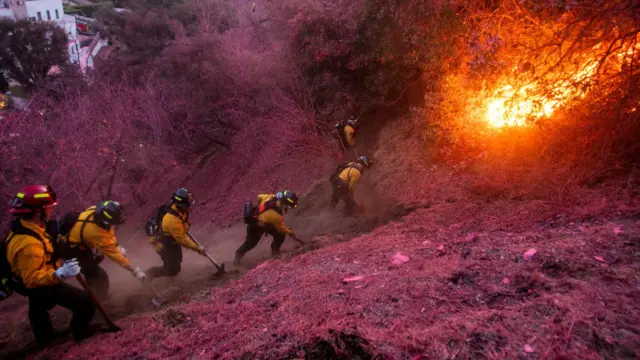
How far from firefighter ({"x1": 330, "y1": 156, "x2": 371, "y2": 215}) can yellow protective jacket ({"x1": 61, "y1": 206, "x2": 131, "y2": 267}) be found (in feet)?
16.7

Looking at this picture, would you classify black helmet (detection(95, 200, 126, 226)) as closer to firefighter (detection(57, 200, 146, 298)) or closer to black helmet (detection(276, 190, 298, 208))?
firefighter (detection(57, 200, 146, 298))

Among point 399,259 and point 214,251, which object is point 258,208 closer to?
point 399,259

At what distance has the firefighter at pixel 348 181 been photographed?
890 cm

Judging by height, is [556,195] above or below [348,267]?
above

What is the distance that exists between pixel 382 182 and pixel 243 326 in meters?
7.12

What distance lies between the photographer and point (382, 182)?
33.9ft

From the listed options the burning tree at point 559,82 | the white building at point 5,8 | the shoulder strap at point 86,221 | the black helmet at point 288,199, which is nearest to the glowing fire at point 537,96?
the burning tree at point 559,82

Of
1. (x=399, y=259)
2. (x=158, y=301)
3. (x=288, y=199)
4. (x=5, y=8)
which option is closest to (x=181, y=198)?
(x=158, y=301)

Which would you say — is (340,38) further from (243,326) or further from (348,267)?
(243,326)

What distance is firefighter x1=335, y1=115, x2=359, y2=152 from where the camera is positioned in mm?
Result: 11914

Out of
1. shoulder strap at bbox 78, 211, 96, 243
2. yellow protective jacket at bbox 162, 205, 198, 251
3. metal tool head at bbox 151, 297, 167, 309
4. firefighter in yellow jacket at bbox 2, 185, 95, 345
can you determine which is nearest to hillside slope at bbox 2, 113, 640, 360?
metal tool head at bbox 151, 297, 167, 309

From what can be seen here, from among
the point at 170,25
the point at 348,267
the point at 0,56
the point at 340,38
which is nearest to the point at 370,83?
the point at 340,38

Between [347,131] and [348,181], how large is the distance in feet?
11.4

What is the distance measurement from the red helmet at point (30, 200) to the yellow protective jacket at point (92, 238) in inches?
41.1
